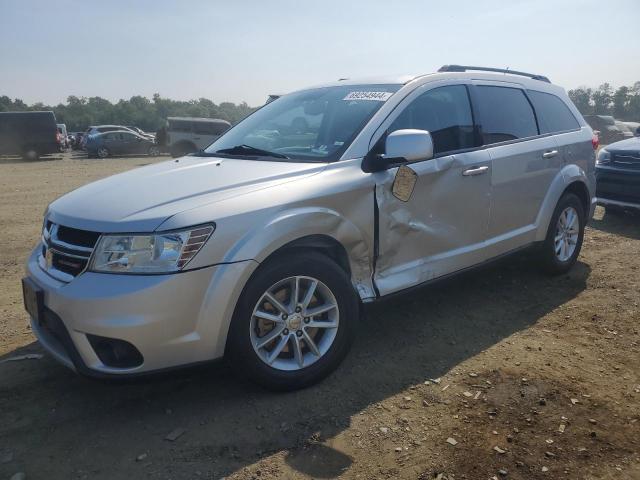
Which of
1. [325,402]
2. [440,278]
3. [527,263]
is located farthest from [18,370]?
[527,263]

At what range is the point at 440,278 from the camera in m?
3.76

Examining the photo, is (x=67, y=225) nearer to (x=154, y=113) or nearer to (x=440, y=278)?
(x=440, y=278)

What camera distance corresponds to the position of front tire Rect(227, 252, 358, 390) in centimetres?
275

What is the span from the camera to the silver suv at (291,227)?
255cm

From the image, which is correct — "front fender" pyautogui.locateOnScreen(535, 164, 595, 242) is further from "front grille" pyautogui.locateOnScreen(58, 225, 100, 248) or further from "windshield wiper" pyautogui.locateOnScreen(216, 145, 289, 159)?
"front grille" pyautogui.locateOnScreen(58, 225, 100, 248)

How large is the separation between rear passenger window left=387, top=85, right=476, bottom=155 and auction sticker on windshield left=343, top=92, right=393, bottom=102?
0.16 m

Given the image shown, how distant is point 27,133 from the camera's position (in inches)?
945

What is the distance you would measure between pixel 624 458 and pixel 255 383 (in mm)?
1837

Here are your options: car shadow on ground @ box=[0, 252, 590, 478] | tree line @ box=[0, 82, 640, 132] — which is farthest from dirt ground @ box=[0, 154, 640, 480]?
tree line @ box=[0, 82, 640, 132]

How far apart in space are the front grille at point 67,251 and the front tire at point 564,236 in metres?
3.86

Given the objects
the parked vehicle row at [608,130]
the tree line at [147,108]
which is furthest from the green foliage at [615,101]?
the parked vehicle row at [608,130]

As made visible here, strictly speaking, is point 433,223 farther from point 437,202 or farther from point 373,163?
point 373,163

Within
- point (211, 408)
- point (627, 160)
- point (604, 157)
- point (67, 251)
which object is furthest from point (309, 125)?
point (604, 157)

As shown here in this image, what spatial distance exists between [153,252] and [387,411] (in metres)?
1.48
